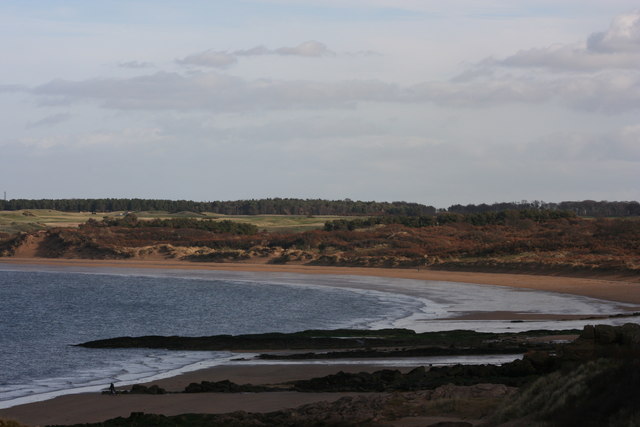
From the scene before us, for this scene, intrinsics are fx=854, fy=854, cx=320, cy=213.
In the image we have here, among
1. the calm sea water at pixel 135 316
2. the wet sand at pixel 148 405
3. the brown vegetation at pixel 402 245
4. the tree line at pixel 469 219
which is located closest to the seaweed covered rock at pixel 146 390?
the wet sand at pixel 148 405

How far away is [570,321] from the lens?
30.6 m

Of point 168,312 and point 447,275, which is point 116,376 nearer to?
point 168,312

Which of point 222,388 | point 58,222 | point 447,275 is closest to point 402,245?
point 447,275

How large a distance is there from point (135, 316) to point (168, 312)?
184cm

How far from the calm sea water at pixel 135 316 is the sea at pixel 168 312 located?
0.14 ft

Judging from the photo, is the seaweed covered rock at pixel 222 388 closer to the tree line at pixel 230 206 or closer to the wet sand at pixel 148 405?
the wet sand at pixel 148 405

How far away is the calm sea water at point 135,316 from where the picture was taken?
22047mm

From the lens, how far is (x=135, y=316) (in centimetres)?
3812

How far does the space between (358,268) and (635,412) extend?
199 ft

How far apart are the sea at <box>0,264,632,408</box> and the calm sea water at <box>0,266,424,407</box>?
1.7 inches

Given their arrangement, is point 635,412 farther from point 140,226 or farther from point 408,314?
point 140,226

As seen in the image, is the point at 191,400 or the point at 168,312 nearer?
the point at 191,400

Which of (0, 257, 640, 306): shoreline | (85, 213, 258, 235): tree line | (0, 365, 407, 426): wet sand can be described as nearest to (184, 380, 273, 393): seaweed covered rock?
(0, 365, 407, 426): wet sand

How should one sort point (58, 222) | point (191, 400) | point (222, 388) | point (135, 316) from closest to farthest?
point (191, 400) < point (222, 388) < point (135, 316) < point (58, 222)
